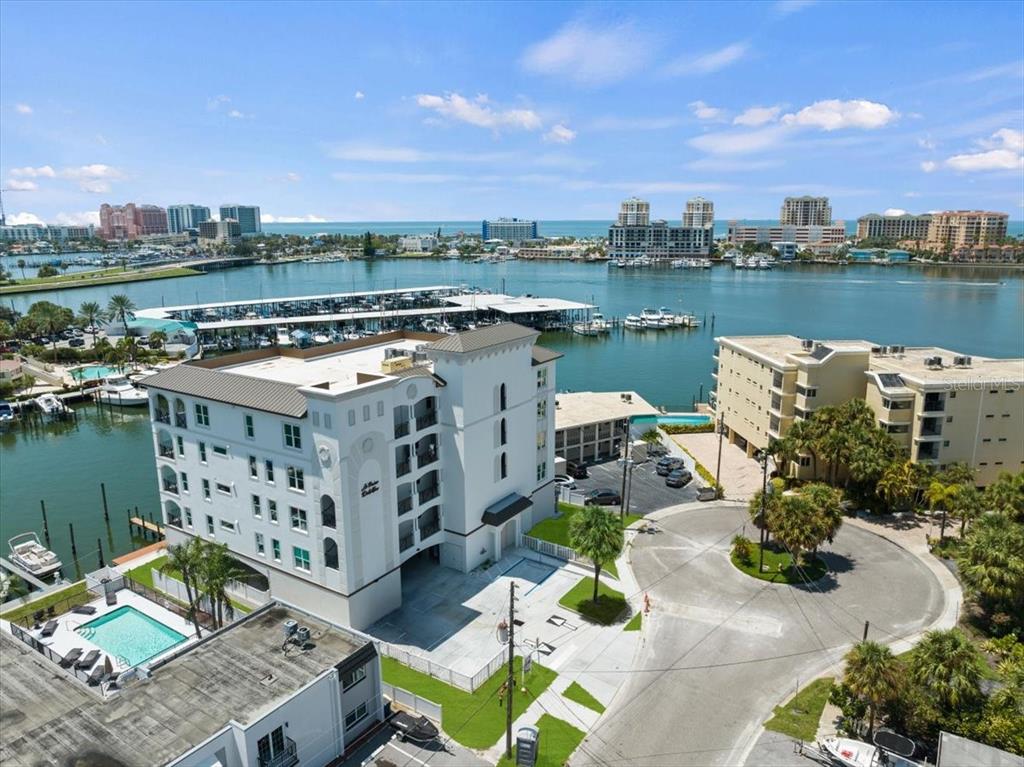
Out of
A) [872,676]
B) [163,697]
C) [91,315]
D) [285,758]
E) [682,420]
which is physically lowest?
[682,420]

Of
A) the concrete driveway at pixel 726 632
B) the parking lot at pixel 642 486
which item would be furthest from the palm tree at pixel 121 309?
the concrete driveway at pixel 726 632

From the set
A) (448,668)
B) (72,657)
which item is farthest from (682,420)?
(72,657)

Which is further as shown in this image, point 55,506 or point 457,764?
point 55,506

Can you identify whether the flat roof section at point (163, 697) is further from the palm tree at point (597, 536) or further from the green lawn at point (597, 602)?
the green lawn at point (597, 602)

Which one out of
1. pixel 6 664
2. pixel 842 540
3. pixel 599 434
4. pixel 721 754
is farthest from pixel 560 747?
pixel 599 434

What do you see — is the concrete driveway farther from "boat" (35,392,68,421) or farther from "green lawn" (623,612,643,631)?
"boat" (35,392,68,421)

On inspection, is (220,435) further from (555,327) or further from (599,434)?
(555,327)

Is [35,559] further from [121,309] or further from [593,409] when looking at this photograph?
[121,309]
